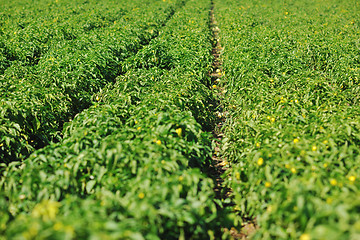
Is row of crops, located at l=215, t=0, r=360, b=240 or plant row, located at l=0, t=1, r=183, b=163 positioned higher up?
plant row, located at l=0, t=1, r=183, b=163

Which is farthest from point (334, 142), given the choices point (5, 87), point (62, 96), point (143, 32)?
point (143, 32)

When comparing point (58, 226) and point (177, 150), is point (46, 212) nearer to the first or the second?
point (58, 226)

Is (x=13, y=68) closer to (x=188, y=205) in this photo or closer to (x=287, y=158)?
(x=188, y=205)

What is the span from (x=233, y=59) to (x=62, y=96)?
11.8ft

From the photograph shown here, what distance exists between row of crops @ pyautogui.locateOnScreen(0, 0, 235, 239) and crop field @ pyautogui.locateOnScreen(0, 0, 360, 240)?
1cm

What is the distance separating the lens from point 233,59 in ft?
18.0

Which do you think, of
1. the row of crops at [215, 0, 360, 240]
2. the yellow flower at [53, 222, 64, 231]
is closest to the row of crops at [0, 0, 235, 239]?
the yellow flower at [53, 222, 64, 231]

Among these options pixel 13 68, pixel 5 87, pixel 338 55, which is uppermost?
pixel 13 68

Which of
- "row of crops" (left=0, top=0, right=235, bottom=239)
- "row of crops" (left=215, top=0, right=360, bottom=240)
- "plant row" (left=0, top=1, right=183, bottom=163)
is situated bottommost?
"row of crops" (left=215, top=0, right=360, bottom=240)

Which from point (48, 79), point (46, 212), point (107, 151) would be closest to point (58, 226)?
point (46, 212)

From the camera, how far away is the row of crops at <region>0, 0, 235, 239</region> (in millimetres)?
1834

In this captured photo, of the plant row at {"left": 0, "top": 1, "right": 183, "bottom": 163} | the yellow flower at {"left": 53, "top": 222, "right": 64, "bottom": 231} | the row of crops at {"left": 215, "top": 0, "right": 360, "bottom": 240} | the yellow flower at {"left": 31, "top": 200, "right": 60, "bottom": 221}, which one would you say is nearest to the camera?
the yellow flower at {"left": 53, "top": 222, "right": 64, "bottom": 231}

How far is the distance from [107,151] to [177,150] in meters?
0.74

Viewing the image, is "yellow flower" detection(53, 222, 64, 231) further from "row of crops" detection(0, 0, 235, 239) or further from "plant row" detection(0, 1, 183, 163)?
"plant row" detection(0, 1, 183, 163)
